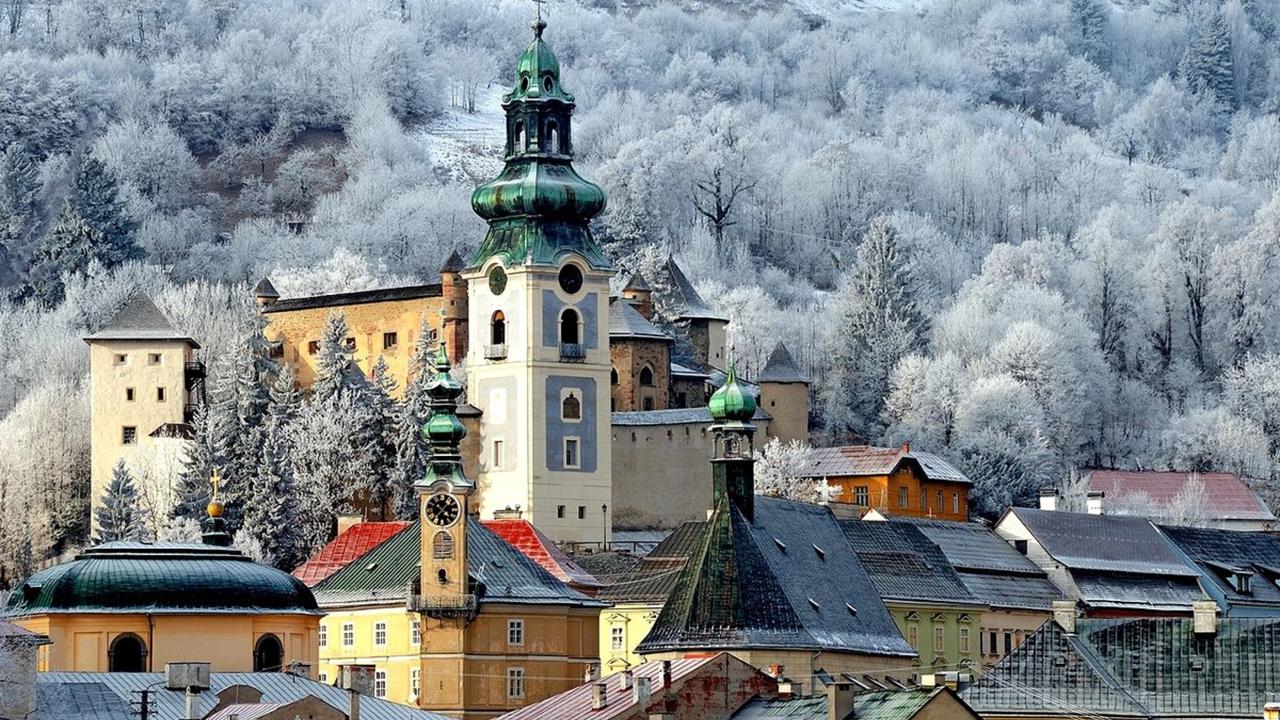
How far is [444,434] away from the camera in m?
105

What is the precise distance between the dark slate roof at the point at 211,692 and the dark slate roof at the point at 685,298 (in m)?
63.9

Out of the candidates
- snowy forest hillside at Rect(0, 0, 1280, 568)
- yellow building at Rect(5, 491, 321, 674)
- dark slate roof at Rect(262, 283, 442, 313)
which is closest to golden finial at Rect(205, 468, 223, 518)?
snowy forest hillside at Rect(0, 0, 1280, 568)

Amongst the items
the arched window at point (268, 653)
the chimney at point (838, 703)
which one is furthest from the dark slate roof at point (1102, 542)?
the chimney at point (838, 703)

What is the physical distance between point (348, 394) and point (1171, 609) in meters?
28.2

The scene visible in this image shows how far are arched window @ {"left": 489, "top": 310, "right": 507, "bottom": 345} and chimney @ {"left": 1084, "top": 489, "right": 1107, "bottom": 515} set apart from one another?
20934 millimetres

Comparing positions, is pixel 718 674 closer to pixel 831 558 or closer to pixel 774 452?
pixel 831 558

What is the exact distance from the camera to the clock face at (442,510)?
Result: 331ft

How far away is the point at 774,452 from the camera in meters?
133

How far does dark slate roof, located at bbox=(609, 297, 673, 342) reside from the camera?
134 meters

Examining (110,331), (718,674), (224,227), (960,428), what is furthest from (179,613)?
(224,227)

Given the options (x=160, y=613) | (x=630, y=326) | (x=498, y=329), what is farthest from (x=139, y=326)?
(x=160, y=613)

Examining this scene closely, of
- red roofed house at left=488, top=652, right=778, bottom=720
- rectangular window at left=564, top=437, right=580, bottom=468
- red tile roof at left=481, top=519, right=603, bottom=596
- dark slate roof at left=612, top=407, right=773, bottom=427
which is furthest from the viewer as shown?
dark slate roof at left=612, top=407, right=773, bottom=427

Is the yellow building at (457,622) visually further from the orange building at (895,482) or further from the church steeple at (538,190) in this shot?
the orange building at (895,482)

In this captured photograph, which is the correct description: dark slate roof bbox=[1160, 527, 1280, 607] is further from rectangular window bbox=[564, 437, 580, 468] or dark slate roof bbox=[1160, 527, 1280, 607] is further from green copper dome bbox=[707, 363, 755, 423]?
green copper dome bbox=[707, 363, 755, 423]
